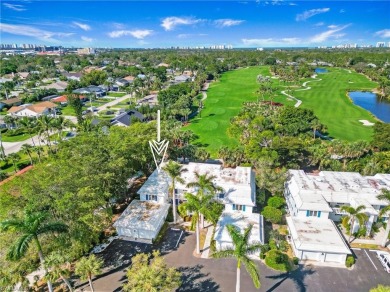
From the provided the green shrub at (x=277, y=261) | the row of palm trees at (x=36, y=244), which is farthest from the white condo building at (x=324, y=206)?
the row of palm trees at (x=36, y=244)

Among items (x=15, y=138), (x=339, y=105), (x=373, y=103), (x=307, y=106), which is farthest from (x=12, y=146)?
(x=373, y=103)

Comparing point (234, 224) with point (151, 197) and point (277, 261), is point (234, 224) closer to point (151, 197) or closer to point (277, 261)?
point (277, 261)

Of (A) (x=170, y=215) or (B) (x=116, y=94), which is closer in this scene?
(A) (x=170, y=215)

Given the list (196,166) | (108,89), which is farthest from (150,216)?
(108,89)

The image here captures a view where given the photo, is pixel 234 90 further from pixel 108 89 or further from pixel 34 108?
pixel 34 108

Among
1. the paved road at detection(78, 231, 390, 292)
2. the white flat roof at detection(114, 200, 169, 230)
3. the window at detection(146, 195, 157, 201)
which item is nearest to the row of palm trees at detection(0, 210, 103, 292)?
the paved road at detection(78, 231, 390, 292)

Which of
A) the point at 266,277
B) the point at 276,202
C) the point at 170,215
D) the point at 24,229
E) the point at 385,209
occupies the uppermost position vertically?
the point at 24,229

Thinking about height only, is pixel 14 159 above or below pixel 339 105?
below
